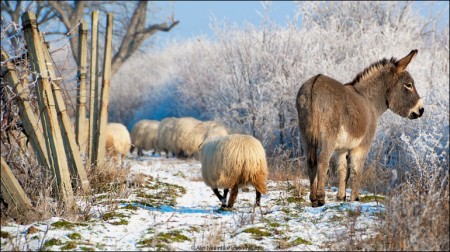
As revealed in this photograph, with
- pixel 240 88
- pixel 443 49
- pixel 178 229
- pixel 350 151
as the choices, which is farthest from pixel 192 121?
pixel 178 229

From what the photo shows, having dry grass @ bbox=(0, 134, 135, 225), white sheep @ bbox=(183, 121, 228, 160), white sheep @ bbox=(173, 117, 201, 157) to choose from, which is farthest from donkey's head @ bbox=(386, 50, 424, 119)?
white sheep @ bbox=(173, 117, 201, 157)

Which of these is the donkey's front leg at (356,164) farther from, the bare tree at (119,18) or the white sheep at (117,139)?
the bare tree at (119,18)

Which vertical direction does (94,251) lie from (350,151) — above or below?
below

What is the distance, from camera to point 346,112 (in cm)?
752

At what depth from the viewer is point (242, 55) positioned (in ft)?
61.6

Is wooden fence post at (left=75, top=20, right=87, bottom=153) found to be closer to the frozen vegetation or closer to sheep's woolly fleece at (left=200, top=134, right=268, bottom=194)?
the frozen vegetation

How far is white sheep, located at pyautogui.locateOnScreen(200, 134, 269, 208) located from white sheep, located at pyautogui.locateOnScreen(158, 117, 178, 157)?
12.2 meters

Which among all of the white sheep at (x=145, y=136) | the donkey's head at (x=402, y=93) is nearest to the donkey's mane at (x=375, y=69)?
the donkey's head at (x=402, y=93)

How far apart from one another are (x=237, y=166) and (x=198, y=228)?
1.68m

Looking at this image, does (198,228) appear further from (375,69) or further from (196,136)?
(196,136)

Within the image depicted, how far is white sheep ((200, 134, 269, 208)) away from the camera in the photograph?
25.8 feet

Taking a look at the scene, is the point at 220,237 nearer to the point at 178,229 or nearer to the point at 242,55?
the point at 178,229

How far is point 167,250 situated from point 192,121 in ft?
50.2

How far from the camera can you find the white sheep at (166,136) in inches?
799
